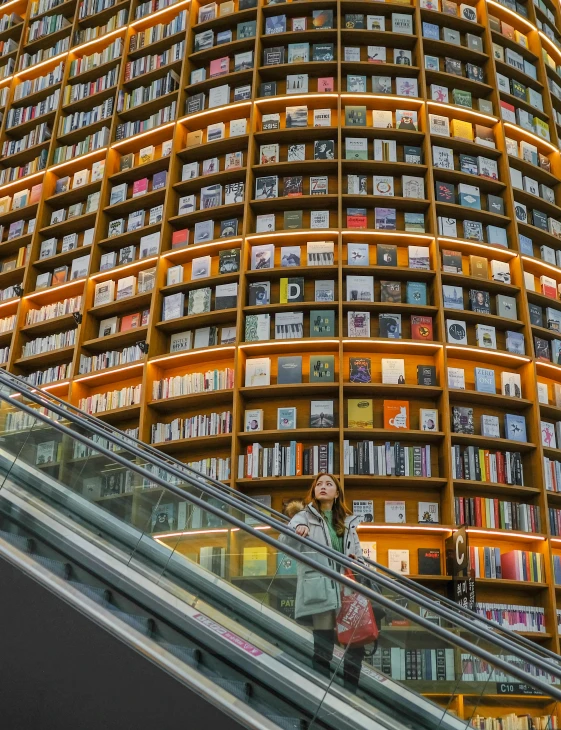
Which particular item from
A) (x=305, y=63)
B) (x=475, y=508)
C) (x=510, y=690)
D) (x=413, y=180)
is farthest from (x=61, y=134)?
(x=510, y=690)

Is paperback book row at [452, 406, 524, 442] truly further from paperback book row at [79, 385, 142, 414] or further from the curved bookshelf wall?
paperback book row at [79, 385, 142, 414]

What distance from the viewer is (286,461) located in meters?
6.03

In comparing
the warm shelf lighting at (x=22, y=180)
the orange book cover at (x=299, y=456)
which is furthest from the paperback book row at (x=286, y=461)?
the warm shelf lighting at (x=22, y=180)

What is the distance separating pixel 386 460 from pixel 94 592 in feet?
10.5

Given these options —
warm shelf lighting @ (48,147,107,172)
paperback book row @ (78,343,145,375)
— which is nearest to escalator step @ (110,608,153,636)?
paperback book row @ (78,343,145,375)

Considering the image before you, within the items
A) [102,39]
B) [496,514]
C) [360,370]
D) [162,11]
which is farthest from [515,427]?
[102,39]

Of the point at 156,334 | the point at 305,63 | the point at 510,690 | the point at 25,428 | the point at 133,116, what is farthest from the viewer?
the point at 133,116

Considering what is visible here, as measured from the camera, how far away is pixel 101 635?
2.94 metres

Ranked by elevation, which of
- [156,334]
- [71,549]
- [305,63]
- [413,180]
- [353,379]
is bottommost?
[71,549]

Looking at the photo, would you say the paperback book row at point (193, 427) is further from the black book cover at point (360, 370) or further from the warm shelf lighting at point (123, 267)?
the warm shelf lighting at point (123, 267)

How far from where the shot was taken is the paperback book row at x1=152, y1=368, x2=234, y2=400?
20.8 ft

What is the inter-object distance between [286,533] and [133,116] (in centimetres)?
594

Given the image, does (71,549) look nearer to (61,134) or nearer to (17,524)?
Answer: (17,524)

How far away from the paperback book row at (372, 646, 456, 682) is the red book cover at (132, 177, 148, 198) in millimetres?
5567
